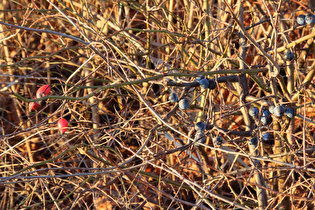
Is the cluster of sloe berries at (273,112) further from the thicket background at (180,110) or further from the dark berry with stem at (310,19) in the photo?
the dark berry with stem at (310,19)

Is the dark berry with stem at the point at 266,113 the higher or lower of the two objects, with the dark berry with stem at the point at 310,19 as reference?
lower

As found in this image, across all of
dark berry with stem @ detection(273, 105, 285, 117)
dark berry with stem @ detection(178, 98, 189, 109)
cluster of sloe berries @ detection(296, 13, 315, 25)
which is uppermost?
cluster of sloe berries @ detection(296, 13, 315, 25)

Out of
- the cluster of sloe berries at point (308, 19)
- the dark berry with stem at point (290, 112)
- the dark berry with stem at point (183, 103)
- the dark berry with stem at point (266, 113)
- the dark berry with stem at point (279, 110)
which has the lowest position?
the dark berry with stem at point (266, 113)

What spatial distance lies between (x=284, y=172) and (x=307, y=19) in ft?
3.12

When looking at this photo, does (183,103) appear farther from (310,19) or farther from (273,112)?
(310,19)

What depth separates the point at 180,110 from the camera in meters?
2.22

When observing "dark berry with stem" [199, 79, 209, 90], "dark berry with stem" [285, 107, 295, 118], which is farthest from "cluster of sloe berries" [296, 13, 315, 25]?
"dark berry with stem" [199, 79, 209, 90]

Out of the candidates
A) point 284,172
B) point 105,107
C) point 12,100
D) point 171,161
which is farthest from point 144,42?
point 284,172

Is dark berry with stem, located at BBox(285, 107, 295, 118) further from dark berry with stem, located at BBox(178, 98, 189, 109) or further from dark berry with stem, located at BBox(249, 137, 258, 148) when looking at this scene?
dark berry with stem, located at BBox(178, 98, 189, 109)

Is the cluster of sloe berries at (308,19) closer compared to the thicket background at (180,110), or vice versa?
the thicket background at (180,110)

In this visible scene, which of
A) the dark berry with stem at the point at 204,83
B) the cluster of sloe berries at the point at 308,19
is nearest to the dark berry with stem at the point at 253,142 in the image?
the dark berry with stem at the point at 204,83

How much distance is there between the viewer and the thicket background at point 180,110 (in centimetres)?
163

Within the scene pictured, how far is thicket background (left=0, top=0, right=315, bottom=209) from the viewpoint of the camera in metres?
1.63

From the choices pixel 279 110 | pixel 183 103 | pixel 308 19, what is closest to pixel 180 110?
pixel 183 103
